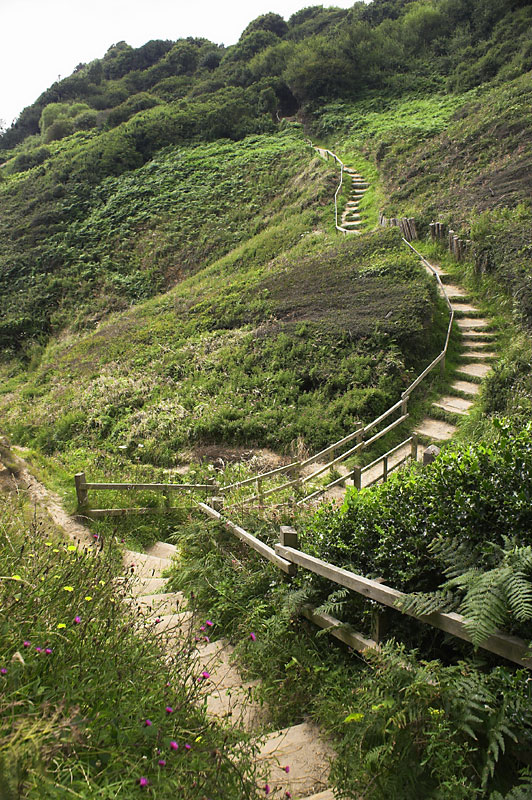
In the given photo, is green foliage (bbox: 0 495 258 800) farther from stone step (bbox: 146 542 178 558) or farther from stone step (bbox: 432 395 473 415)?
stone step (bbox: 432 395 473 415)

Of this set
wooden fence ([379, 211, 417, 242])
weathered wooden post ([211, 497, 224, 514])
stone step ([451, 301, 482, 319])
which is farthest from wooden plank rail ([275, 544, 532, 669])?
wooden fence ([379, 211, 417, 242])

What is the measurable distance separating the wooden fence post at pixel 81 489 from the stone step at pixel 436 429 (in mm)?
6148

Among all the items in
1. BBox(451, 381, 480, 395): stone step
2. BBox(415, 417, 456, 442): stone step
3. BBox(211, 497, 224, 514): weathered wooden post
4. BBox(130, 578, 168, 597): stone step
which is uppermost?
BBox(211, 497, 224, 514): weathered wooden post

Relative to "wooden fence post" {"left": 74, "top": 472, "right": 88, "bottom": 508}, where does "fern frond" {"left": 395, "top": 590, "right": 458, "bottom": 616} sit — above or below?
above

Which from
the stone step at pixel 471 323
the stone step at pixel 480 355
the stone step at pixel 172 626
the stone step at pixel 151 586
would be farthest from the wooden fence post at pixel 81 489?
the stone step at pixel 471 323

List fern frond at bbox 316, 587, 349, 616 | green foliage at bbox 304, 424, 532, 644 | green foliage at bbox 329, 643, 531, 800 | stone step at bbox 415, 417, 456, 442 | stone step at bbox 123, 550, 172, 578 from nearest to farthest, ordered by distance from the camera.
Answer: green foliage at bbox 329, 643, 531, 800
green foliage at bbox 304, 424, 532, 644
fern frond at bbox 316, 587, 349, 616
stone step at bbox 123, 550, 172, 578
stone step at bbox 415, 417, 456, 442

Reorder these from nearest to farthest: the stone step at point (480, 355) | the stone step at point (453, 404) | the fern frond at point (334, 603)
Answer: the fern frond at point (334, 603) → the stone step at point (453, 404) → the stone step at point (480, 355)

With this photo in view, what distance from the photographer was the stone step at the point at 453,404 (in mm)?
10656

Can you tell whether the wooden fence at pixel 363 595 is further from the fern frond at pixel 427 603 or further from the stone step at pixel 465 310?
the stone step at pixel 465 310

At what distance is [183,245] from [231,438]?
1888 cm

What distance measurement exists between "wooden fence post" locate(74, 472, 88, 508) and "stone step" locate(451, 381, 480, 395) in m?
7.67

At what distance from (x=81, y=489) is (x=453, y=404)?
24.2ft

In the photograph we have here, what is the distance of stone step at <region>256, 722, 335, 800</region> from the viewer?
2.78 meters

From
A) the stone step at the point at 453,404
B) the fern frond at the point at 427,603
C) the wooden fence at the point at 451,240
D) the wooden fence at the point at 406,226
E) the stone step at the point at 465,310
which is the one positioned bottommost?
the stone step at the point at 453,404
